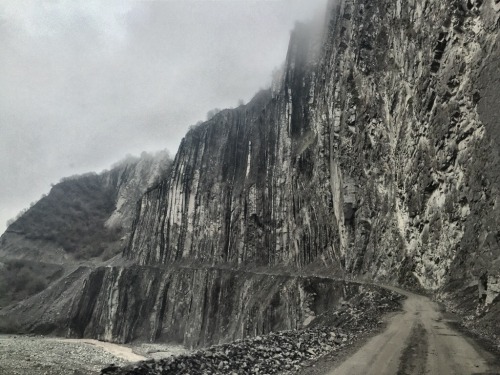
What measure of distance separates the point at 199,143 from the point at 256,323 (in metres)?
42.4

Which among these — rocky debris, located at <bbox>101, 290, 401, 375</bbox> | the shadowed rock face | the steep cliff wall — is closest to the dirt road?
rocky debris, located at <bbox>101, 290, 401, 375</bbox>

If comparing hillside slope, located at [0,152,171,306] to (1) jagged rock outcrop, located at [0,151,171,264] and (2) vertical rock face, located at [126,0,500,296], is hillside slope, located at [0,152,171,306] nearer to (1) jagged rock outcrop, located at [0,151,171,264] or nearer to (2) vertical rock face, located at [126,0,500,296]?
(1) jagged rock outcrop, located at [0,151,171,264]

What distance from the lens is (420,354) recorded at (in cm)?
1107

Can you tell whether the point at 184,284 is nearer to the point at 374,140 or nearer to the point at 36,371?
the point at 36,371

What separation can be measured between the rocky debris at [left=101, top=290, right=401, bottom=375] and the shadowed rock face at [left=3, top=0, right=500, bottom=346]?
572 centimetres

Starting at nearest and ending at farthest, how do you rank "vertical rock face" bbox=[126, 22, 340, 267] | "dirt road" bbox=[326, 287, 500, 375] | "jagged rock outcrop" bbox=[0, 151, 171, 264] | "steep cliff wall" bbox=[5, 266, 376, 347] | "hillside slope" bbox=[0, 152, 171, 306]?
1. "dirt road" bbox=[326, 287, 500, 375]
2. "steep cliff wall" bbox=[5, 266, 376, 347]
3. "vertical rock face" bbox=[126, 22, 340, 267]
4. "hillside slope" bbox=[0, 152, 171, 306]
5. "jagged rock outcrop" bbox=[0, 151, 171, 264]

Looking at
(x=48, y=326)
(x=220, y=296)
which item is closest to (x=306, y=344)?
(x=220, y=296)

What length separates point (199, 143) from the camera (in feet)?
245

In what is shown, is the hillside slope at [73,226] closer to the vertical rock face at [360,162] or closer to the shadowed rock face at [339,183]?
the shadowed rock face at [339,183]

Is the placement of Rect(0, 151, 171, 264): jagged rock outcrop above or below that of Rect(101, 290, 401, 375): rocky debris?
above

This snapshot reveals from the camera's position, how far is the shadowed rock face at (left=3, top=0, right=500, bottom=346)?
20.2 metres

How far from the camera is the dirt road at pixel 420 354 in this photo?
377 inches

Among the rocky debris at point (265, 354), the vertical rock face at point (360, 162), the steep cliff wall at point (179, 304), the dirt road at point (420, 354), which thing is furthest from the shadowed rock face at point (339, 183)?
the rocky debris at point (265, 354)

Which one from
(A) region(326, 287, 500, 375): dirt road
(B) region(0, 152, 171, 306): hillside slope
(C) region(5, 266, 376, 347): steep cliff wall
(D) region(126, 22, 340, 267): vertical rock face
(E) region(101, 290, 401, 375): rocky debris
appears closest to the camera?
(A) region(326, 287, 500, 375): dirt road
